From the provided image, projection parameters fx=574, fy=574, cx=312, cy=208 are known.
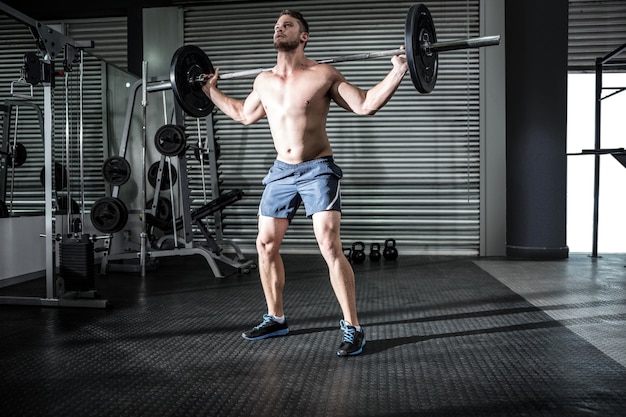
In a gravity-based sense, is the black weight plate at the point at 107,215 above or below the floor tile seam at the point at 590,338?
above

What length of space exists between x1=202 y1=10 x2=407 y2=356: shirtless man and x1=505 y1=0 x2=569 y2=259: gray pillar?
3268 millimetres

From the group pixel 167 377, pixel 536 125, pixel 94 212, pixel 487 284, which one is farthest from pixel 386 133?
pixel 167 377

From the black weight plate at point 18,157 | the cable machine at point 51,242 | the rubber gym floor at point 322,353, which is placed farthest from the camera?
the black weight plate at point 18,157

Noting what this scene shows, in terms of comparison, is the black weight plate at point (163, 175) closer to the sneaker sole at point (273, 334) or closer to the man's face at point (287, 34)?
the sneaker sole at point (273, 334)

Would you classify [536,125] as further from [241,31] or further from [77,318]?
[77,318]

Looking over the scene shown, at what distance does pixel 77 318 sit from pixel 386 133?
3651 mm

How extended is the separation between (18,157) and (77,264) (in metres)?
1.66

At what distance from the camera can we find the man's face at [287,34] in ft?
7.65

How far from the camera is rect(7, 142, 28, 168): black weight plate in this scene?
4406 mm

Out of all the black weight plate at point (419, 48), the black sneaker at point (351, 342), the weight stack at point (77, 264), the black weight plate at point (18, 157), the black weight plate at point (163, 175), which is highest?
the black weight plate at point (419, 48)

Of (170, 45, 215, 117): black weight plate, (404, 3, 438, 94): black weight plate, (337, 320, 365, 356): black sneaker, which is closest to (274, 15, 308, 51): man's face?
(404, 3, 438, 94): black weight plate

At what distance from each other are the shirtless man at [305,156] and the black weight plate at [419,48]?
63 millimetres

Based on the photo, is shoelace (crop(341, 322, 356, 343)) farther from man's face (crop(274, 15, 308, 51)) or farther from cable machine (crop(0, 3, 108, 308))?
cable machine (crop(0, 3, 108, 308))

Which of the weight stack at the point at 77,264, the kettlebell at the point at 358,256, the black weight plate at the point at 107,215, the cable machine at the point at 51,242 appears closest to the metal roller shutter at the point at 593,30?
the kettlebell at the point at 358,256
